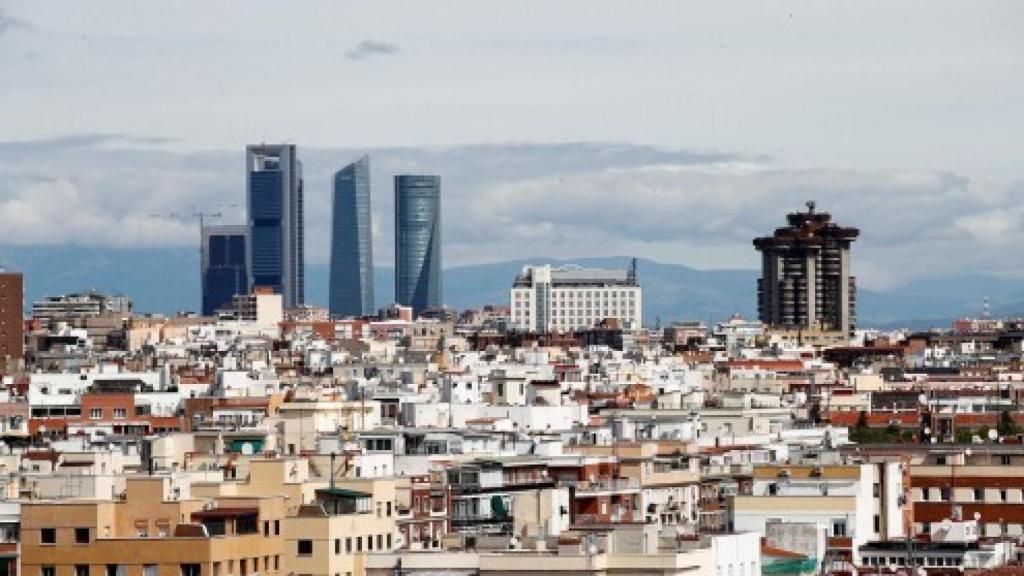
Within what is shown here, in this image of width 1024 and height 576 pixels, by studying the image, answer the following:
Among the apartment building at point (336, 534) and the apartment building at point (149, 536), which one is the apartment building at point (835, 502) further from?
the apartment building at point (149, 536)

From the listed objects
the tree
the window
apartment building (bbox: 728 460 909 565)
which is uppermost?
the tree

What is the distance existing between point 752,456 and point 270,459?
3944 cm

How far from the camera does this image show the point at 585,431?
428 feet

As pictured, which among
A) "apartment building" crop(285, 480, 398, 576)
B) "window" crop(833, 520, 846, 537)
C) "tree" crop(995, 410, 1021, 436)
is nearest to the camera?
"apartment building" crop(285, 480, 398, 576)

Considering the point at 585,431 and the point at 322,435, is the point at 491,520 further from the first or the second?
the point at 585,431

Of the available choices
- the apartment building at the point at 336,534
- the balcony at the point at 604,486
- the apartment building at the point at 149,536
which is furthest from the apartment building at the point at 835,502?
the apartment building at the point at 149,536

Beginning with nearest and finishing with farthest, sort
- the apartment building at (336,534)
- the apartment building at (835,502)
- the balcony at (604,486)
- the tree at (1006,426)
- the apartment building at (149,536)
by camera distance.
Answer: the apartment building at (149,536) < the apartment building at (336,534) < the apartment building at (835,502) < the balcony at (604,486) < the tree at (1006,426)

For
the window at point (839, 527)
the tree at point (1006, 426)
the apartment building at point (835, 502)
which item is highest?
the tree at point (1006, 426)

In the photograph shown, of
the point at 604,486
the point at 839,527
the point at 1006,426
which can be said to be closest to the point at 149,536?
the point at 839,527

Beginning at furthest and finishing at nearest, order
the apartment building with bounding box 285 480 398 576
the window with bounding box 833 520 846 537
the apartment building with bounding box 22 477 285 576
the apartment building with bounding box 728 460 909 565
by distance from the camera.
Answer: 1. the window with bounding box 833 520 846 537
2. the apartment building with bounding box 728 460 909 565
3. the apartment building with bounding box 285 480 398 576
4. the apartment building with bounding box 22 477 285 576

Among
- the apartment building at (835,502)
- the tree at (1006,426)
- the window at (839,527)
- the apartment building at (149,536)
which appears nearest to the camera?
the apartment building at (149,536)

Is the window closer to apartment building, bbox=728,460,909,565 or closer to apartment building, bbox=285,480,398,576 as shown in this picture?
apartment building, bbox=728,460,909,565

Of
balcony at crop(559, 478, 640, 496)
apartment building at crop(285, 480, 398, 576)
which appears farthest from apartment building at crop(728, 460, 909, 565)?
apartment building at crop(285, 480, 398, 576)

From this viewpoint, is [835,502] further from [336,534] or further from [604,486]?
[336,534]
